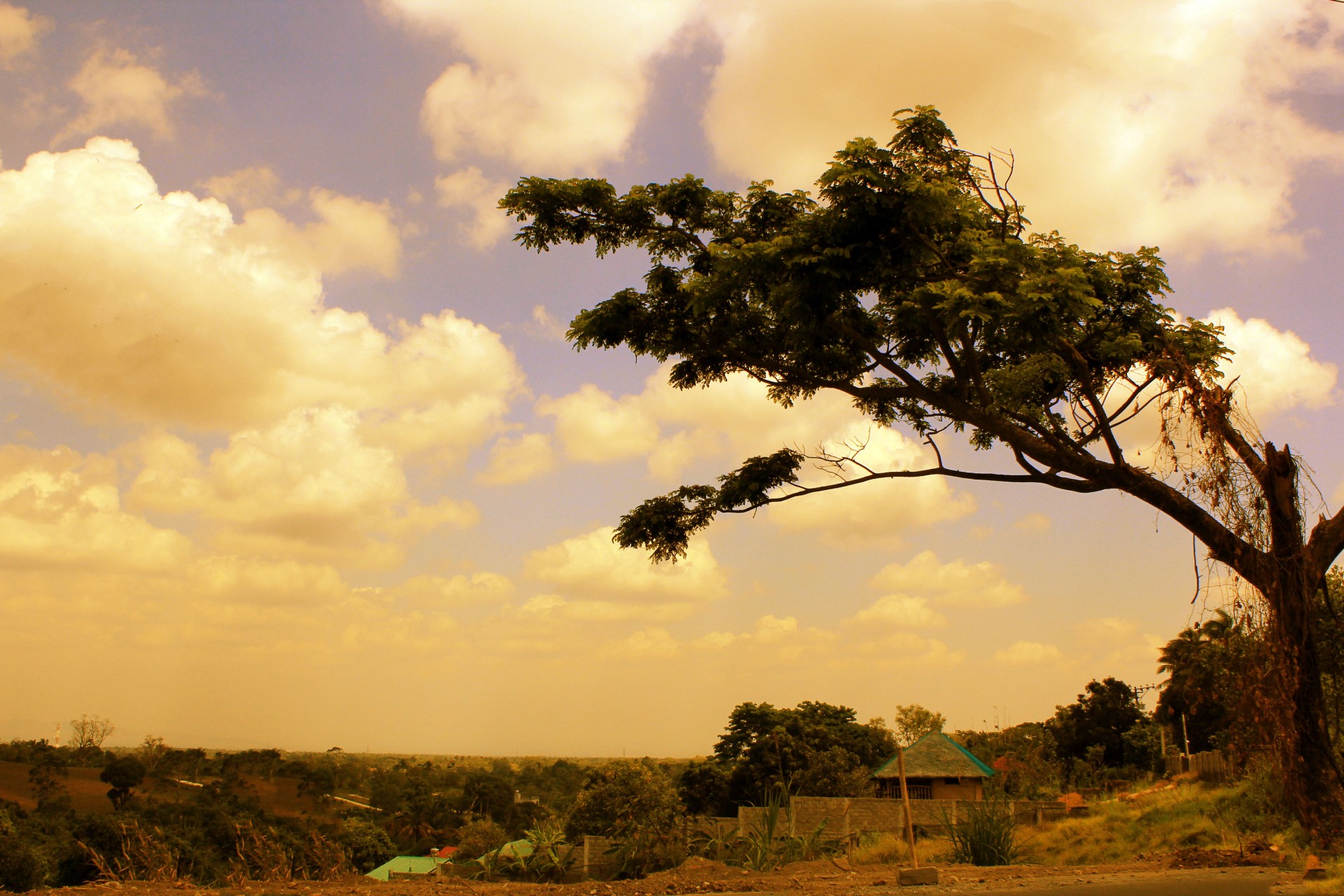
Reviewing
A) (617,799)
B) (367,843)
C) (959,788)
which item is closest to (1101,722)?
(959,788)

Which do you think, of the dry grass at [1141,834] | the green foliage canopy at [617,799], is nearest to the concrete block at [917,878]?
the dry grass at [1141,834]

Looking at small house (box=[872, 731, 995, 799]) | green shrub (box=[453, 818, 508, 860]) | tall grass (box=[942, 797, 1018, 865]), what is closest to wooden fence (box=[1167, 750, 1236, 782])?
small house (box=[872, 731, 995, 799])

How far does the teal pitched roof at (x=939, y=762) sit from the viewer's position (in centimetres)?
3331

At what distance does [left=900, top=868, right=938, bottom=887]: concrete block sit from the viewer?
31.4ft

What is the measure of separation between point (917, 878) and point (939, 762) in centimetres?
2636

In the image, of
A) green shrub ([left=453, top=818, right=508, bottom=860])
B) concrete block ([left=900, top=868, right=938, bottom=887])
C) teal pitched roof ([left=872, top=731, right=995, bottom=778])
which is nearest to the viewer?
concrete block ([left=900, top=868, right=938, bottom=887])

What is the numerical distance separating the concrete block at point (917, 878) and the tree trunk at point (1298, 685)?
3.88 meters

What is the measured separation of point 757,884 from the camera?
980cm

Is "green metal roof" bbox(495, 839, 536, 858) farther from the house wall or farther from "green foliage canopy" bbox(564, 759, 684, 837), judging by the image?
the house wall

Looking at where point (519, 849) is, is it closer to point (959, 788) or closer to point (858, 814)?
point (858, 814)

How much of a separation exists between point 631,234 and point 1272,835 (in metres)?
11.2

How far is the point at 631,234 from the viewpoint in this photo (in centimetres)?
1284

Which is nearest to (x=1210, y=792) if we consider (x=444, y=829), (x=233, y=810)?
(x=233, y=810)

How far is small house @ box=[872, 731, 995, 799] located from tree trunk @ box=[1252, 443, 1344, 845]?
2435cm
